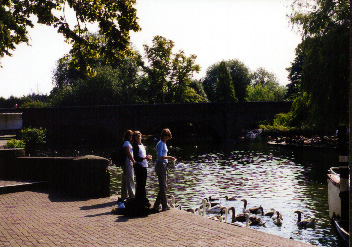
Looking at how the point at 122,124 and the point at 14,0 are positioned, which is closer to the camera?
the point at 14,0

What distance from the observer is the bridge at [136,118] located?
153 ft

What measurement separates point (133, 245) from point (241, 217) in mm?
8084

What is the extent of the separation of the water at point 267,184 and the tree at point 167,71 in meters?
21.8

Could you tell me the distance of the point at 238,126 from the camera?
5419 cm

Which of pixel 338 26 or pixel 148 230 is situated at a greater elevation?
pixel 338 26

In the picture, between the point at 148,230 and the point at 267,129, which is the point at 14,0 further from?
the point at 267,129

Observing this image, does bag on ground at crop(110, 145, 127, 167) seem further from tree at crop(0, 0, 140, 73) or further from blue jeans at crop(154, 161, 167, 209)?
tree at crop(0, 0, 140, 73)

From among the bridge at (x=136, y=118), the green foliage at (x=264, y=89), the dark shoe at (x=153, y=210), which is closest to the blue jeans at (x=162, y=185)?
the dark shoe at (x=153, y=210)

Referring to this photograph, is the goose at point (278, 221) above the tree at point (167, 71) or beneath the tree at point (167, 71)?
beneath

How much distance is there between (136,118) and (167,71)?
9.21 meters

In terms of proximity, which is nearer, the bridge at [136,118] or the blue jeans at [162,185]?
the blue jeans at [162,185]

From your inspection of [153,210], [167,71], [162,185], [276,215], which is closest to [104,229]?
[153,210]

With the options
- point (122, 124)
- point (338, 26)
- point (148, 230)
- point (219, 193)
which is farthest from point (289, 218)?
point (122, 124)

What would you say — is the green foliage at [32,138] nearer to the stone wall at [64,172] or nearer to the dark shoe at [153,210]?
the stone wall at [64,172]
